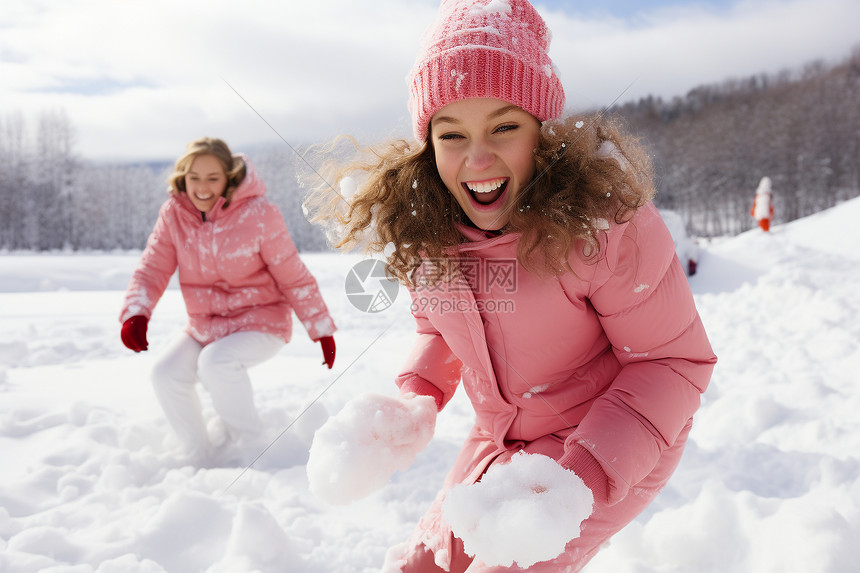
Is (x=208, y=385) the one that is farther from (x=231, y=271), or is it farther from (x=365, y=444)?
(x=365, y=444)

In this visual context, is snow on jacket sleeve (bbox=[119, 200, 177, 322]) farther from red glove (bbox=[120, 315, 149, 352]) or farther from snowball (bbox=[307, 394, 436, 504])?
snowball (bbox=[307, 394, 436, 504])

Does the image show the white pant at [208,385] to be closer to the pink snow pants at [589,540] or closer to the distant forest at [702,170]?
the pink snow pants at [589,540]

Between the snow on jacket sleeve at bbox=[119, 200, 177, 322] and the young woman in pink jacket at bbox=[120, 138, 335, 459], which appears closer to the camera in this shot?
the young woman in pink jacket at bbox=[120, 138, 335, 459]

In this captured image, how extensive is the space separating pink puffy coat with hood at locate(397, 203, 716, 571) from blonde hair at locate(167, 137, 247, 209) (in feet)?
6.71

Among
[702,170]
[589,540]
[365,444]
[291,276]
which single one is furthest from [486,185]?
[702,170]

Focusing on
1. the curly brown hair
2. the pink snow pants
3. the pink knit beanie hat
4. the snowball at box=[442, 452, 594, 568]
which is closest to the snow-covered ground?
the pink snow pants

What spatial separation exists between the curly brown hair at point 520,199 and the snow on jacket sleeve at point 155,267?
177 centimetres

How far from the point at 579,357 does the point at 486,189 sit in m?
0.50

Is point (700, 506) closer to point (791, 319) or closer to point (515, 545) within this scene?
point (515, 545)

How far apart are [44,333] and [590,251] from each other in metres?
5.57

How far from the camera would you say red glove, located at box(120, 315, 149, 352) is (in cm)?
292

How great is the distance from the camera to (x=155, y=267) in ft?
10.5

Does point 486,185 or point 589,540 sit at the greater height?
point 486,185

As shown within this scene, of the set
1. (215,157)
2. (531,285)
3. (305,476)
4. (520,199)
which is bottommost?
(305,476)
